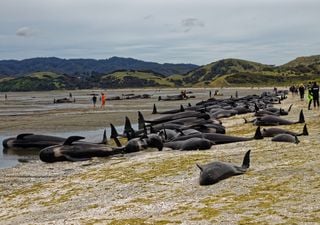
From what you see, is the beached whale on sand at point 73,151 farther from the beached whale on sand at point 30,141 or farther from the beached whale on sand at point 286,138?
the beached whale on sand at point 286,138

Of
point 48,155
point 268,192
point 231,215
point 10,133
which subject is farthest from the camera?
point 10,133

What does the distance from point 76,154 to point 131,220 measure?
11.0 meters

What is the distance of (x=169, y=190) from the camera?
39.0 feet

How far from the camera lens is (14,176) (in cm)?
1688

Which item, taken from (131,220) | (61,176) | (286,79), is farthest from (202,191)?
(286,79)

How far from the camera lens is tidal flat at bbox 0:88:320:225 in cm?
928

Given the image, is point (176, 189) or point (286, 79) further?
point (286, 79)

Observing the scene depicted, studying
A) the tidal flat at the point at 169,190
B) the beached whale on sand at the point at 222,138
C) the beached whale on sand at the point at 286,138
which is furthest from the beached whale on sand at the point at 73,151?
the beached whale on sand at the point at 286,138

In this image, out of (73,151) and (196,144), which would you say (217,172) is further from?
(73,151)

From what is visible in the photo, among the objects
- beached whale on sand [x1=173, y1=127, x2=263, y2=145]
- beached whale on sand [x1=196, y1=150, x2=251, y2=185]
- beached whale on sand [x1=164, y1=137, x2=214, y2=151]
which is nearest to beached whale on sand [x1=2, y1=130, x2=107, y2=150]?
beached whale on sand [x1=173, y1=127, x2=263, y2=145]

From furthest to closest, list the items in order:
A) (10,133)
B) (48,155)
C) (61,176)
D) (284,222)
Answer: (10,133), (48,155), (61,176), (284,222)

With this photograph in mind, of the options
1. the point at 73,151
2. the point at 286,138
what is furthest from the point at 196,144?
the point at 73,151

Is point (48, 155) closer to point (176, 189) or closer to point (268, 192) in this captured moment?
point (176, 189)

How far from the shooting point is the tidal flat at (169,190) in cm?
928
